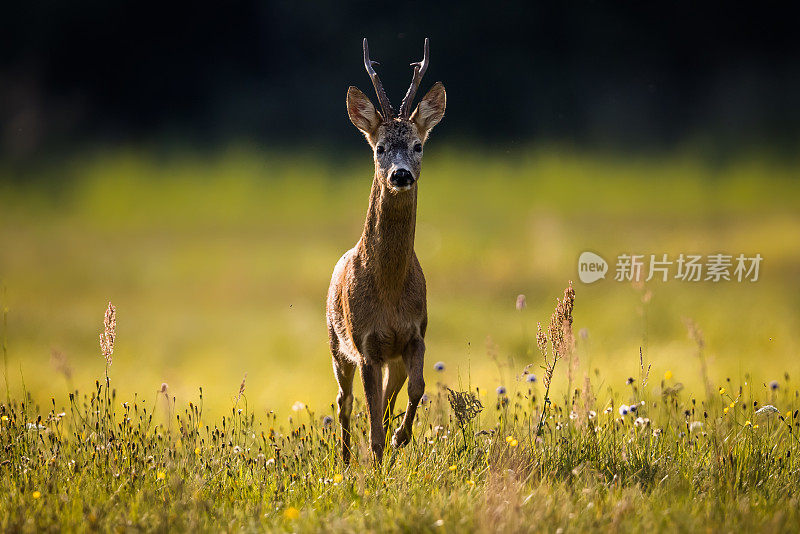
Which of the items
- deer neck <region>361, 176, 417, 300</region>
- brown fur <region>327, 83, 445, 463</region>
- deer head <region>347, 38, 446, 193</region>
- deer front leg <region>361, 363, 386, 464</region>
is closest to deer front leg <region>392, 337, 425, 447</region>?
brown fur <region>327, 83, 445, 463</region>

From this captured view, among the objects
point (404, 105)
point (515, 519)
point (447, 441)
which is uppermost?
point (404, 105)

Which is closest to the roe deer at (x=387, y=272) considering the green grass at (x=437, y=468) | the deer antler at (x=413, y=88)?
the deer antler at (x=413, y=88)

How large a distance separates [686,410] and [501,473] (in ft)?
5.37

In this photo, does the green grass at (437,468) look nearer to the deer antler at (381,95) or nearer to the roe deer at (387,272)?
the roe deer at (387,272)

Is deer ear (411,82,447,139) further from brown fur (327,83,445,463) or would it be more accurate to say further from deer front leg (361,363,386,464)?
deer front leg (361,363,386,464)

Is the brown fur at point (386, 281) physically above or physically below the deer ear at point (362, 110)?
below

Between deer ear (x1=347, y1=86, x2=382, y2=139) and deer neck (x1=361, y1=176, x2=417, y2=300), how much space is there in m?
0.43

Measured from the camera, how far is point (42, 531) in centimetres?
400

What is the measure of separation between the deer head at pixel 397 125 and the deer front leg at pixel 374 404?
1.18 m

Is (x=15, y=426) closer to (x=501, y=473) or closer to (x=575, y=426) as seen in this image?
(x=501, y=473)

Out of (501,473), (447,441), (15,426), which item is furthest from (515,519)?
(15,426)

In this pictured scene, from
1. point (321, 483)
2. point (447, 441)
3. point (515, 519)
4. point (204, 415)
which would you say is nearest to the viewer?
point (515, 519)

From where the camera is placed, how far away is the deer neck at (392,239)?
5488mm

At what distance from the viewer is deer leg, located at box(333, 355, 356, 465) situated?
6.16m
